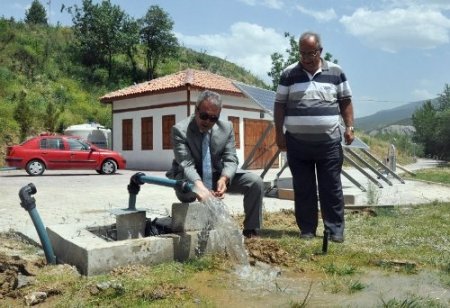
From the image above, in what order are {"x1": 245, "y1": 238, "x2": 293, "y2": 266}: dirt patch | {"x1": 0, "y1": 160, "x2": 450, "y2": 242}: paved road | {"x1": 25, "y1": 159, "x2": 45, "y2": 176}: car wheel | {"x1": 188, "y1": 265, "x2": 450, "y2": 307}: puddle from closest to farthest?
1. {"x1": 188, "y1": 265, "x2": 450, "y2": 307}: puddle
2. {"x1": 245, "y1": 238, "x2": 293, "y2": 266}: dirt patch
3. {"x1": 0, "y1": 160, "x2": 450, "y2": 242}: paved road
4. {"x1": 25, "y1": 159, "x2": 45, "y2": 176}: car wheel

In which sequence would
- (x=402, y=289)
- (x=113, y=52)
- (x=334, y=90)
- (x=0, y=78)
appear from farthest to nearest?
1. (x=113, y=52)
2. (x=0, y=78)
3. (x=334, y=90)
4. (x=402, y=289)

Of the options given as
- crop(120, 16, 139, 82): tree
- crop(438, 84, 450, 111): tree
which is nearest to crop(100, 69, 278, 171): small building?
crop(120, 16, 139, 82): tree

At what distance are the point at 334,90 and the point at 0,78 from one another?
2733cm

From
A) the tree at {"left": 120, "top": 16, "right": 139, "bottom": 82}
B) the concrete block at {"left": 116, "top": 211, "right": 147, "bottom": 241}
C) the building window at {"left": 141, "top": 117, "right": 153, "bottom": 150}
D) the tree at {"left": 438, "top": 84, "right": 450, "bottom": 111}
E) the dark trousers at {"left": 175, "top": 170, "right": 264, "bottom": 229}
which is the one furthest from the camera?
the tree at {"left": 438, "top": 84, "right": 450, "bottom": 111}

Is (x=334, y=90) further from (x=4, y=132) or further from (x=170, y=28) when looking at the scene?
(x=170, y=28)

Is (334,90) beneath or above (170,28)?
beneath

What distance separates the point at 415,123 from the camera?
226 feet

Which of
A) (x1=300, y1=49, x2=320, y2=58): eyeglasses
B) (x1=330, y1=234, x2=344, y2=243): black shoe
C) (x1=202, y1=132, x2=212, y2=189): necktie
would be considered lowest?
(x1=330, y1=234, x2=344, y2=243): black shoe

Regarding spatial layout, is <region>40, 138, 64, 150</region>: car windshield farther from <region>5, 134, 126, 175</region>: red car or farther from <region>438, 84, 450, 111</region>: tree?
<region>438, 84, 450, 111</region>: tree

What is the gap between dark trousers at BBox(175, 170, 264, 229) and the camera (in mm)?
4633

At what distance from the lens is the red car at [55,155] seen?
55.8 feet

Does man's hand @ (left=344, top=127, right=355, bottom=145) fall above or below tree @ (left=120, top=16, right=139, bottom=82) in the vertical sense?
below

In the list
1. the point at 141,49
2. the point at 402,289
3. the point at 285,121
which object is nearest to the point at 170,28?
the point at 141,49

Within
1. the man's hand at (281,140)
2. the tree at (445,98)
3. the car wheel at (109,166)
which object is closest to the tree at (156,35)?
the car wheel at (109,166)
